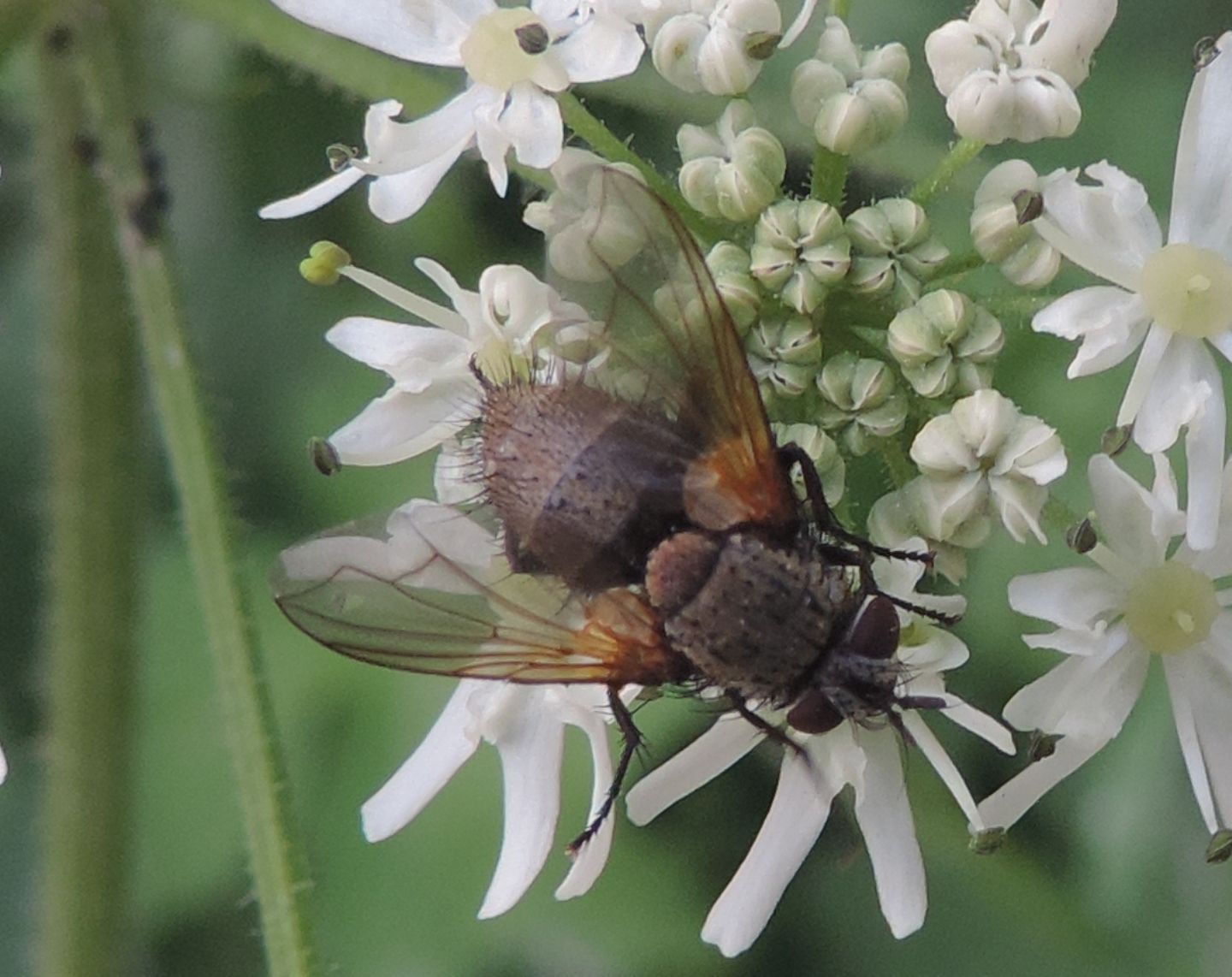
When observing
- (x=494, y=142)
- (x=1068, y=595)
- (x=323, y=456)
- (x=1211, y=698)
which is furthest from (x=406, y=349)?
(x=1211, y=698)

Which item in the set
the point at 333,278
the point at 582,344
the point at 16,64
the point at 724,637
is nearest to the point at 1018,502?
the point at 724,637

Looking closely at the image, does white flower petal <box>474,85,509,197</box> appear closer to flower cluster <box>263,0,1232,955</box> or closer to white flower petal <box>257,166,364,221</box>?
flower cluster <box>263,0,1232,955</box>

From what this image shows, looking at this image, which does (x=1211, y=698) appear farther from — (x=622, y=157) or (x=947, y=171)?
(x=622, y=157)

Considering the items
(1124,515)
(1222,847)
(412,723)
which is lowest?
(412,723)

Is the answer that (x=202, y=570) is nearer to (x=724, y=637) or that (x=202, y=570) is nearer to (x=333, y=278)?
(x=333, y=278)

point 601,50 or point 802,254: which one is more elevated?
point 601,50
